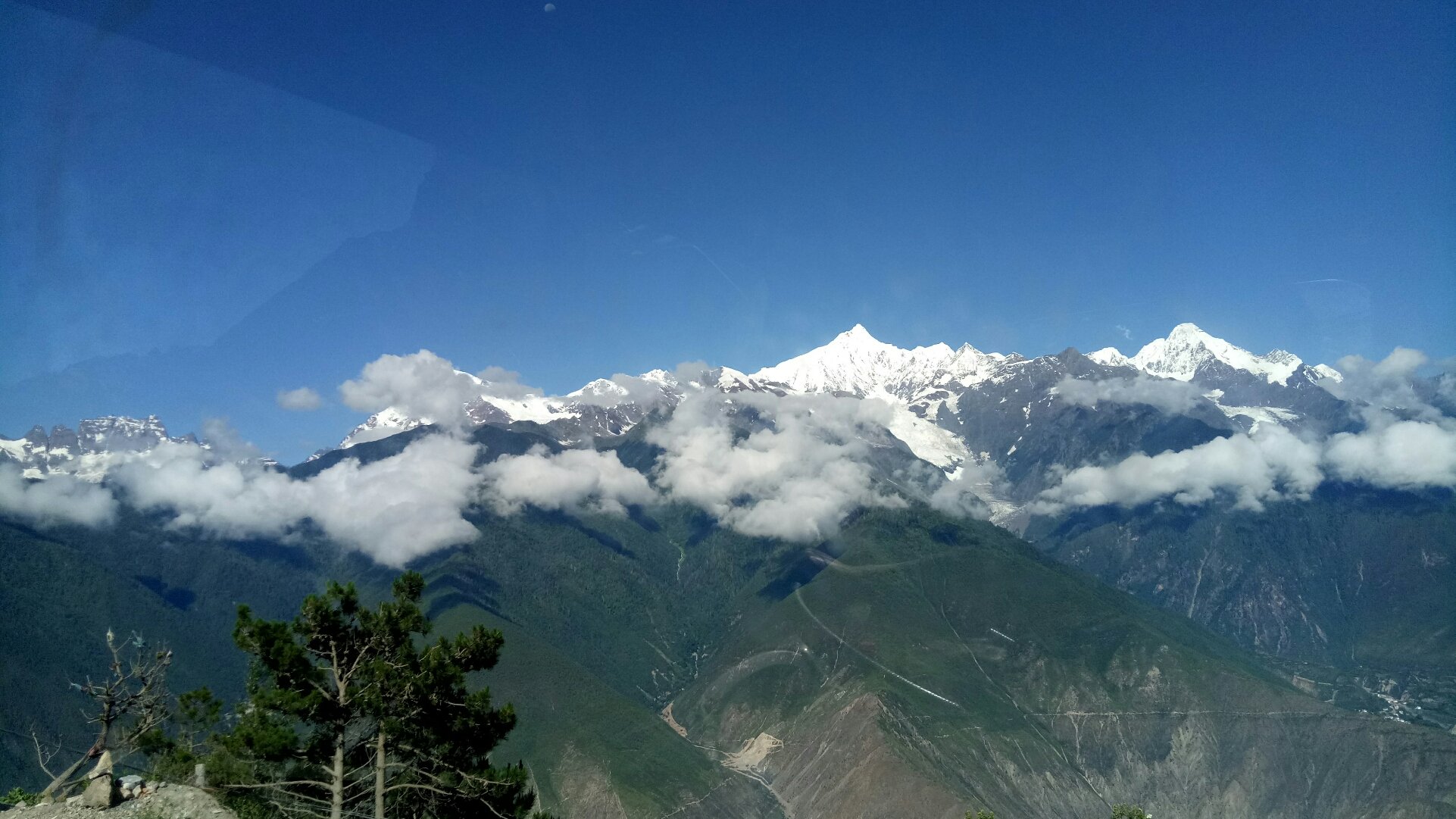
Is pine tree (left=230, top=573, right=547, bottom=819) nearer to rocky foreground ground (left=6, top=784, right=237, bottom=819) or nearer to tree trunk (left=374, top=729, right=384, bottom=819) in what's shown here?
tree trunk (left=374, top=729, right=384, bottom=819)

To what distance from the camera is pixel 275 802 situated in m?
29.0

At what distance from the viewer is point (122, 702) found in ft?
139

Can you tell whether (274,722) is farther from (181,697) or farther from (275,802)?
(181,697)

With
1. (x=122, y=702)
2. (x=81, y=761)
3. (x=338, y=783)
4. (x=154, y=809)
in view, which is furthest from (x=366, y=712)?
(x=122, y=702)

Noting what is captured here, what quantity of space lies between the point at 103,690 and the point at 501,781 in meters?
21.3

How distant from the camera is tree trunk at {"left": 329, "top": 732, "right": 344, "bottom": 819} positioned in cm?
2951

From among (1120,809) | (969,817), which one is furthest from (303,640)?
(1120,809)

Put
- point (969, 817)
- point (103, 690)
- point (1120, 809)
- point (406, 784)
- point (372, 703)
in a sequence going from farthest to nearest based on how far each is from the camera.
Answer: point (1120, 809) < point (969, 817) < point (103, 690) < point (372, 703) < point (406, 784)

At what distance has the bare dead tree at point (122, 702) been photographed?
37469 millimetres

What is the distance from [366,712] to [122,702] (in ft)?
72.6

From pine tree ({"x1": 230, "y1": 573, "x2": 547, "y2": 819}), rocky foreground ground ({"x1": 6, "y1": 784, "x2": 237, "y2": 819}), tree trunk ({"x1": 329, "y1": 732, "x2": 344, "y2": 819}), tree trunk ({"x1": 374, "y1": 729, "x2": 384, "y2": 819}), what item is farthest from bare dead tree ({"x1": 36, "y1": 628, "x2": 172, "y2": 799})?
tree trunk ({"x1": 374, "y1": 729, "x2": 384, "y2": 819})

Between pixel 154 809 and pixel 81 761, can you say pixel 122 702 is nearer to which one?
pixel 81 761

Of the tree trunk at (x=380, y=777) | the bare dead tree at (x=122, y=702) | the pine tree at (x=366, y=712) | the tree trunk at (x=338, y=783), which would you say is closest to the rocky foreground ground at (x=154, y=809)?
the pine tree at (x=366, y=712)

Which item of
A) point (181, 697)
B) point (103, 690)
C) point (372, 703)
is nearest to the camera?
point (372, 703)
